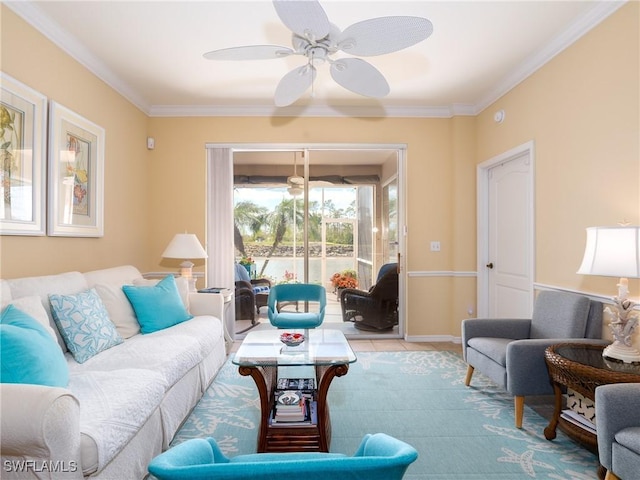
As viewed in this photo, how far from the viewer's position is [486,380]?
10.5 ft

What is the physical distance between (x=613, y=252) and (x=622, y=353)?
0.55m

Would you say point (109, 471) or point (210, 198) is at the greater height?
point (210, 198)

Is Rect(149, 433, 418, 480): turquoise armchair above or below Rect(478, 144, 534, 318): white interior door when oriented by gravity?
below

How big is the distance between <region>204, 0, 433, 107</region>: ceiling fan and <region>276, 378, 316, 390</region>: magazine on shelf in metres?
→ 1.95

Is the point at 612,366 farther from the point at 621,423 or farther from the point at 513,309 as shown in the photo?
the point at 513,309

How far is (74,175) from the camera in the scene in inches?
120

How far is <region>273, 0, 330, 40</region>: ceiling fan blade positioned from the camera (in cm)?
170

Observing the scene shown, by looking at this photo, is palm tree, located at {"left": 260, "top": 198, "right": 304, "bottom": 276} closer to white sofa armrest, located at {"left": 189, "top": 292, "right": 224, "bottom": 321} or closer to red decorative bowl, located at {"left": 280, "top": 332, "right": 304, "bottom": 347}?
white sofa armrest, located at {"left": 189, "top": 292, "right": 224, "bottom": 321}

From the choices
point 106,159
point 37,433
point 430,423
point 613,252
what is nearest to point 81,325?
point 37,433

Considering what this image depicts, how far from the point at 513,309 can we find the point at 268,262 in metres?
2.83

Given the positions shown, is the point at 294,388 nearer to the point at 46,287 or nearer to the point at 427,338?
the point at 46,287

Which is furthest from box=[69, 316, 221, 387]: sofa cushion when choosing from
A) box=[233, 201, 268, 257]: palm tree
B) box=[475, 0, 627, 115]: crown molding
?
box=[475, 0, 627, 115]: crown molding

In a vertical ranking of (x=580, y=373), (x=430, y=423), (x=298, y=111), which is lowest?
(x=430, y=423)

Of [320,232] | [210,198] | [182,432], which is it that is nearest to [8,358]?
[182,432]
